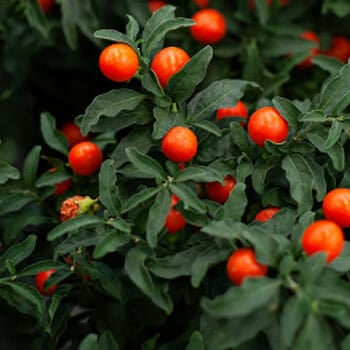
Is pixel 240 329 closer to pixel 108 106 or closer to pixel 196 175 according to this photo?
pixel 196 175

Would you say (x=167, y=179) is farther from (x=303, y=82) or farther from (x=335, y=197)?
(x=303, y=82)

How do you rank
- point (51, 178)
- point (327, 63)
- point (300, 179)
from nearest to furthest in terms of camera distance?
point (300, 179) → point (51, 178) → point (327, 63)

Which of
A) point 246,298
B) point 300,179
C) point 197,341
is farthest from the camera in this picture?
point 300,179

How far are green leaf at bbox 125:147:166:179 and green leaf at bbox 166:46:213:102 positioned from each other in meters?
0.12

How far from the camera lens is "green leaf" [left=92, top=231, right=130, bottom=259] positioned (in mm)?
912

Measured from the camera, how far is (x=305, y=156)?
1061mm

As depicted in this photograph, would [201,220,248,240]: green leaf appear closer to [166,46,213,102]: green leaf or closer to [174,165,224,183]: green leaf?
[174,165,224,183]: green leaf

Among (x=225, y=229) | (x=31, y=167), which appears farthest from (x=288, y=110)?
(x=31, y=167)

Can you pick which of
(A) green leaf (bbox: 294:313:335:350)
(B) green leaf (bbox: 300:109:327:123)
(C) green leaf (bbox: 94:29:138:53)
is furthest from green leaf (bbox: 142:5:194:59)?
(A) green leaf (bbox: 294:313:335:350)

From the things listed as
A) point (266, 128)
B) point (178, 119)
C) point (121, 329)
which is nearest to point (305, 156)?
point (266, 128)

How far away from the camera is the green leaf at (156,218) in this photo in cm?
92

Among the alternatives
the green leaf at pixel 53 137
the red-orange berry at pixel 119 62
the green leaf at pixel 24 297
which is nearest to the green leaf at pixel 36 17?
the green leaf at pixel 53 137

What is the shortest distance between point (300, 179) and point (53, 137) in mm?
470

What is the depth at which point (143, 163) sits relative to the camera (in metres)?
0.97
